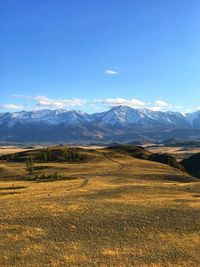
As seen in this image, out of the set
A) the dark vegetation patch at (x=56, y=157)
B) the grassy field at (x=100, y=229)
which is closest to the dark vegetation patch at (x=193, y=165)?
the dark vegetation patch at (x=56, y=157)

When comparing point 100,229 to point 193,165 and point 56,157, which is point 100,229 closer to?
point 56,157

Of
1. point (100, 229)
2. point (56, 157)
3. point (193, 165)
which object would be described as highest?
point (56, 157)

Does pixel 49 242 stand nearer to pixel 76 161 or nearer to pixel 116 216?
pixel 116 216

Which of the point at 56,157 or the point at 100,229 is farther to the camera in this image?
the point at 56,157

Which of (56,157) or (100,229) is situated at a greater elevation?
(56,157)

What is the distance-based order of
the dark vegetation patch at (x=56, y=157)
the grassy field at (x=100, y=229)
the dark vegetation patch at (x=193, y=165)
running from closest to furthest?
the grassy field at (x=100, y=229)
the dark vegetation patch at (x=56, y=157)
the dark vegetation patch at (x=193, y=165)

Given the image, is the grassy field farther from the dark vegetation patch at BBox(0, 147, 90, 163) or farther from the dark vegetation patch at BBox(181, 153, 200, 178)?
the dark vegetation patch at BBox(181, 153, 200, 178)

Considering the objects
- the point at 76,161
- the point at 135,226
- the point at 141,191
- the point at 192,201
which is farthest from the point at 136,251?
the point at 76,161

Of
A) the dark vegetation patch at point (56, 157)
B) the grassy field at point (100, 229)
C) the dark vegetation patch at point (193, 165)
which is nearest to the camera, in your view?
the grassy field at point (100, 229)

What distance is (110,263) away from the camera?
1421 inches

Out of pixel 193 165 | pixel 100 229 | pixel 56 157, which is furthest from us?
pixel 193 165

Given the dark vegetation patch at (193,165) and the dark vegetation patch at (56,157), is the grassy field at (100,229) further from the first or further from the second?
the dark vegetation patch at (193,165)

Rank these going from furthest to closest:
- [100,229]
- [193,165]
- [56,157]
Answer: [193,165], [56,157], [100,229]

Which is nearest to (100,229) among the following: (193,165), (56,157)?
(56,157)
